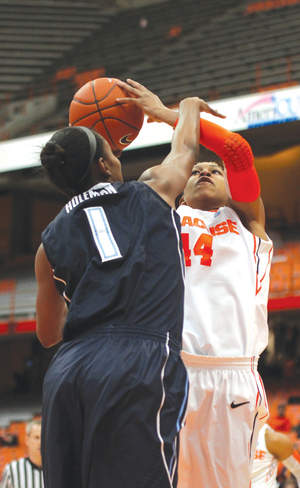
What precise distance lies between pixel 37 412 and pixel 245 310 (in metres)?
10.4

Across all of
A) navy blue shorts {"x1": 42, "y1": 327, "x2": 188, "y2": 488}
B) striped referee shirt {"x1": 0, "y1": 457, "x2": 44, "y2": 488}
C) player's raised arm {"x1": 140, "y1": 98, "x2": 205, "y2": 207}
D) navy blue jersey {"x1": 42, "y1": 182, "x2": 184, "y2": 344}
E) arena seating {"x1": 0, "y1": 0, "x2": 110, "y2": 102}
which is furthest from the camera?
arena seating {"x1": 0, "y1": 0, "x2": 110, "y2": 102}

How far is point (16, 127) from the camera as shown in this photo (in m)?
14.8

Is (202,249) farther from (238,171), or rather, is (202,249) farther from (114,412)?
(114,412)

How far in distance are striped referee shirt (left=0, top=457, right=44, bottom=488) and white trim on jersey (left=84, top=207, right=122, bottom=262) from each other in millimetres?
4252

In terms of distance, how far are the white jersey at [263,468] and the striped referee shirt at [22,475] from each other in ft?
6.69

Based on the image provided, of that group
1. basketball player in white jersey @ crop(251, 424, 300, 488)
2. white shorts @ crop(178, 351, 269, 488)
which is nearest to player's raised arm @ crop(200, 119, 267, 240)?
white shorts @ crop(178, 351, 269, 488)

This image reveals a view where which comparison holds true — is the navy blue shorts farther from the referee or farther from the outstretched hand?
the referee

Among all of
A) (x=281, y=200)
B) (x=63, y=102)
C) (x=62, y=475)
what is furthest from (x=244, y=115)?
(x=62, y=475)

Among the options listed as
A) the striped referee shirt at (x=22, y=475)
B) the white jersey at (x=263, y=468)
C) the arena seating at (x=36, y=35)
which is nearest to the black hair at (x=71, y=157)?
the white jersey at (x=263, y=468)

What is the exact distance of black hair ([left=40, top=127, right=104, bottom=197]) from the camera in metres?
2.00

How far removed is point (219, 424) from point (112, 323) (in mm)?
1040

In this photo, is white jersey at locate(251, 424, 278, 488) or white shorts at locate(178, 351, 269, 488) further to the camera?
white jersey at locate(251, 424, 278, 488)

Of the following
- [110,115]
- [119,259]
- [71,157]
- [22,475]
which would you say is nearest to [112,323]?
[119,259]

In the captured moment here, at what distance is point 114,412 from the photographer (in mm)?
1675
